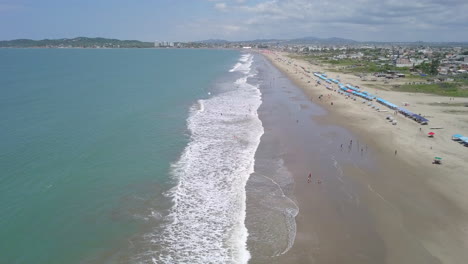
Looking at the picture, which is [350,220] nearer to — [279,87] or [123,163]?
[123,163]

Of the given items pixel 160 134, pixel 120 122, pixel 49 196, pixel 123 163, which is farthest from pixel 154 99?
pixel 49 196

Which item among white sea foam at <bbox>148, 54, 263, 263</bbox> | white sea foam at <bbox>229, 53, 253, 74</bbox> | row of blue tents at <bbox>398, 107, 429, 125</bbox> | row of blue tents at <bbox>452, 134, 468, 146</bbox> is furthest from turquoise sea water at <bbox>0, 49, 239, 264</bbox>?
white sea foam at <bbox>229, 53, 253, 74</bbox>

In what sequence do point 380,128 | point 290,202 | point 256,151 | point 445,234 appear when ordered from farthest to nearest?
point 380,128 → point 256,151 → point 290,202 → point 445,234

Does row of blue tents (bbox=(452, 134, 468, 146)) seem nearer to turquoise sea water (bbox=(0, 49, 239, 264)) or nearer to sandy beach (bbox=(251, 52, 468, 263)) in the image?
sandy beach (bbox=(251, 52, 468, 263))

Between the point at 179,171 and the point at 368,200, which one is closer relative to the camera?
the point at 368,200

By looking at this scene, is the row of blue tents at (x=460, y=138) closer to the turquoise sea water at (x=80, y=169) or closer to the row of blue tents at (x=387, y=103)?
the row of blue tents at (x=387, y=103)

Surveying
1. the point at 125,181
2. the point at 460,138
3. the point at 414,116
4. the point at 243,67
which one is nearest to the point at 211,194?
the point at 125,181
